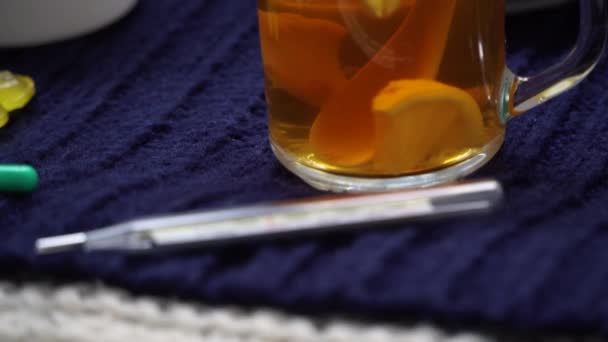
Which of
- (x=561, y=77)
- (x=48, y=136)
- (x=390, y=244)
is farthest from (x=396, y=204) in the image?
(x=48, y=136)

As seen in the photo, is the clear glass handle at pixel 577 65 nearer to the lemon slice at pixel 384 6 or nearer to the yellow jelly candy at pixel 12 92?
the lemon slice at pixel 384 6

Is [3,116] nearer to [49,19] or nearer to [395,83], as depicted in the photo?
[49,19]

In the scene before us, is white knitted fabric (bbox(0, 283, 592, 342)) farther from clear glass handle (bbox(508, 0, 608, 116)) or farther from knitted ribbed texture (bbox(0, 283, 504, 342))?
clear glass handle (bbox(508, 0, 608, 116))

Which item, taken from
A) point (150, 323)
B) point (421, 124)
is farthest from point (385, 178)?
point (150, 323)

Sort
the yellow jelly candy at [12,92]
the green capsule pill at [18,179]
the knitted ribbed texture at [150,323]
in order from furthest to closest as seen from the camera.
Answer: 1. the yellow jelly candy at [12,92]
2. the green capsule pill at [18,179]
3. the knitted ribbed texture at [150,323]

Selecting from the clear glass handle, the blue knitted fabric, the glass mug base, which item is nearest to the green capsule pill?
the blue knitted fabric

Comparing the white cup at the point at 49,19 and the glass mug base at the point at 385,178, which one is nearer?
the glass mug base at the point at 385,178

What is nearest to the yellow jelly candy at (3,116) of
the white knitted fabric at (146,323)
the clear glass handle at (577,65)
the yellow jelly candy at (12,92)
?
the yellow jelly candy at (12,92)
